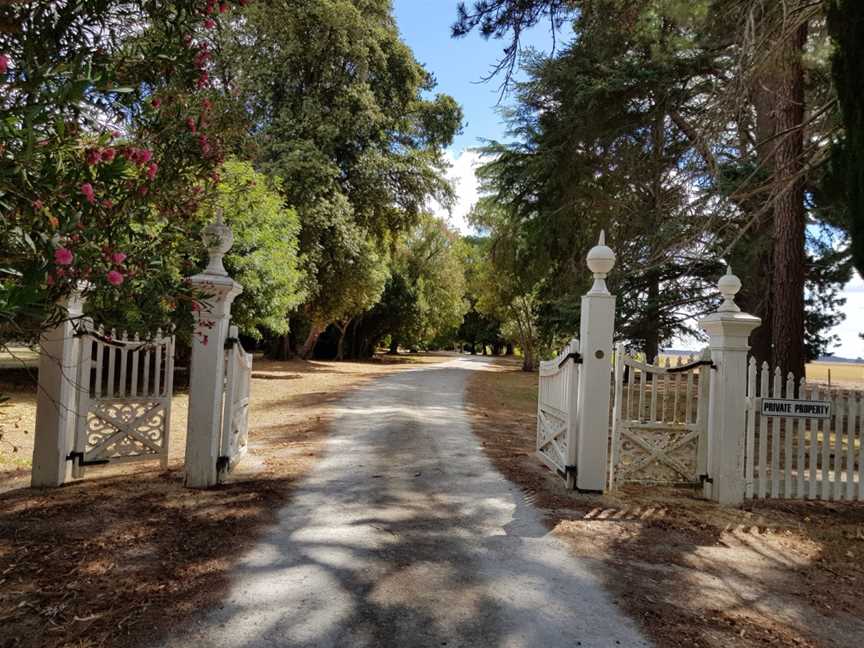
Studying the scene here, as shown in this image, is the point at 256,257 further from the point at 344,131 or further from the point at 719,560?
the point at 719,560

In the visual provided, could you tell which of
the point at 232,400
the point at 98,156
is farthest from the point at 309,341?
the point at 98,156

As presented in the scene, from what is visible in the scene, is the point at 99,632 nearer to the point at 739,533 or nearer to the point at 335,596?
the point at 335,596

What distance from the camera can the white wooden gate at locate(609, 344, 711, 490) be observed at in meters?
5.99

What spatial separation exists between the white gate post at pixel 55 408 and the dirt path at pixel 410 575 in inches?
90.0

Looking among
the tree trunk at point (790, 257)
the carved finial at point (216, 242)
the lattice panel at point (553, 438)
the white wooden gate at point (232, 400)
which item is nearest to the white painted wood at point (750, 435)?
the lattice panel at point (553, 438)

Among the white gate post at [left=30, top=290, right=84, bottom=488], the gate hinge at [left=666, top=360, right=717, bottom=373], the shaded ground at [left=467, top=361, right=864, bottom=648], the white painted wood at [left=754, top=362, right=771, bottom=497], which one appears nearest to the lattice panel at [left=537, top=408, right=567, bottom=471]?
the shaded ground at [left=467, top=361, right=864, bottom=648]

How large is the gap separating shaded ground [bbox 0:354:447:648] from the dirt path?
0.25 metres

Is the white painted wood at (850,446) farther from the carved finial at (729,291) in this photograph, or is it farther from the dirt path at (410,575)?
the dirt path at (410,575)

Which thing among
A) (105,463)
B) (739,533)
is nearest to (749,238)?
(739,533)

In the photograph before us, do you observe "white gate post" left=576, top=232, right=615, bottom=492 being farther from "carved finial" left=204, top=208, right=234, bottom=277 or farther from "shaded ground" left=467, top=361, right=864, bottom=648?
"carved finial" left=204, top=208, right=234, bottom=277

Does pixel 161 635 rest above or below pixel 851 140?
below

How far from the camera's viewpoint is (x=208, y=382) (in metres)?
5.39

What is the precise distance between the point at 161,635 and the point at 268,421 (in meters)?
7.43

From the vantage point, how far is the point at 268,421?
10.1m
